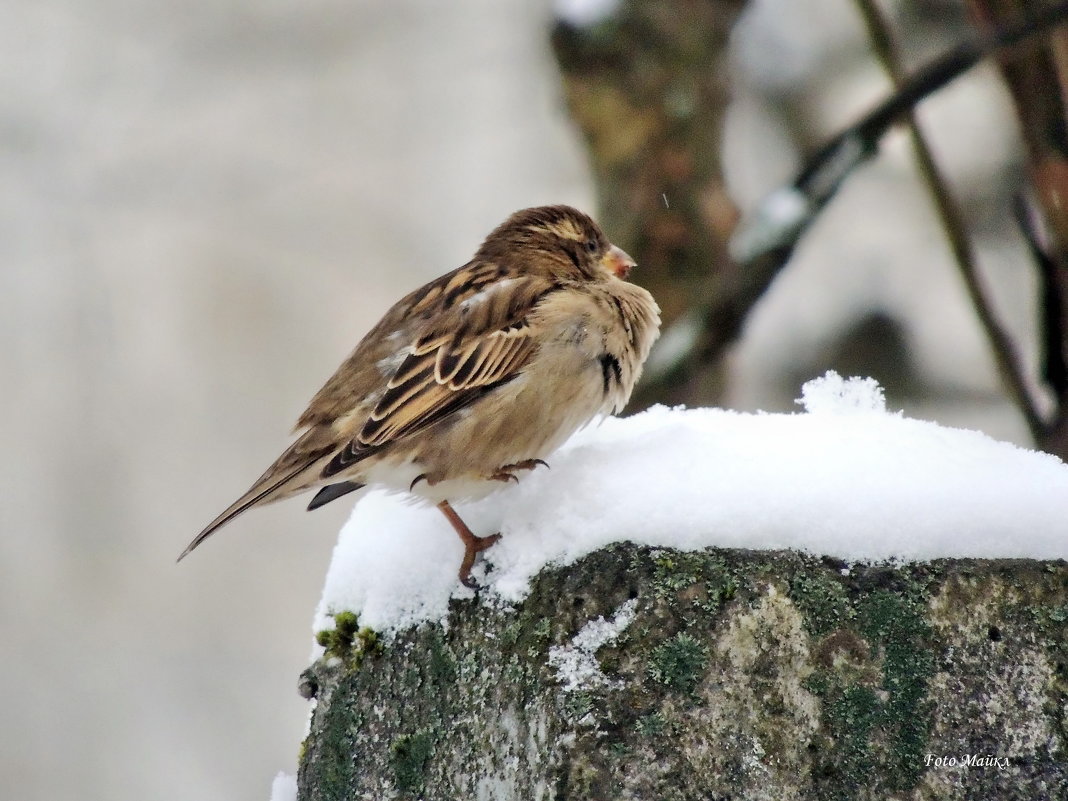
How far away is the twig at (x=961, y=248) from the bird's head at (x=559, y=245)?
1.08 metres

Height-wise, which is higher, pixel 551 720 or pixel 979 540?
pixel 551 720

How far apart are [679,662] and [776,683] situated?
0.16 meters

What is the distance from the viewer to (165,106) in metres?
8.52

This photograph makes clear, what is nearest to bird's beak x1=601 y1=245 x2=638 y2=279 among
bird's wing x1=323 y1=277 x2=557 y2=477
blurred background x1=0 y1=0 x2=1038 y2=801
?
bird's wing x1=323 y1=277 x2=557 y2=477

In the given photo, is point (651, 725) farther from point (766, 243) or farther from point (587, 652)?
point (766, 243)

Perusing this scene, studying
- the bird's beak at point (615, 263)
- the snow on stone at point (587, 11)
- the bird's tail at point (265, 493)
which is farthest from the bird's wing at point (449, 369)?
the snow on stone at point (587, 11)

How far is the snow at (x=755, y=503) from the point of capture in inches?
86.4

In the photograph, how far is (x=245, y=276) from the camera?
385 inches

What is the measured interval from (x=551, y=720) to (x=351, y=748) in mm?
593

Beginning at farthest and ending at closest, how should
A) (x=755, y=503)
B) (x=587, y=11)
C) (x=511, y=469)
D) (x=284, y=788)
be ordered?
(x=587, y=11)
(x=511, y=469)
(x=284, y=788)
(x=755, y=503)

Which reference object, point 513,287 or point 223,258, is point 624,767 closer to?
point 513,287

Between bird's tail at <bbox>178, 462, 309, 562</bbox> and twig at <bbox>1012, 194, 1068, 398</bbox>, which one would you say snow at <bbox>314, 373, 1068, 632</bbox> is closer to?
bird's tail at <bbox>178, 462, 309, 562</bbox>

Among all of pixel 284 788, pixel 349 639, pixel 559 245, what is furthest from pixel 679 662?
pixel 559 245

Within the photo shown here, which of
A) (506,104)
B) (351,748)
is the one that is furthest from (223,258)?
(351,748)
